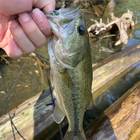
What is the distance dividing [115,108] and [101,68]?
130 cm

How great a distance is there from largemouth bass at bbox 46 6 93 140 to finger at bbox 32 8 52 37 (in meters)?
0.06

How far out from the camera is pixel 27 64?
478 centimetres

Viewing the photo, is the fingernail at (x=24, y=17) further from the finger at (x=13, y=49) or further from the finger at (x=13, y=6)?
the finger at (x=13, y=49)

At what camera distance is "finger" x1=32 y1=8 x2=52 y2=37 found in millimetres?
1021

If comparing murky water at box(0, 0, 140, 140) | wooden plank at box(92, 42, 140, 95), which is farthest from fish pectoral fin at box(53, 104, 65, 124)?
wooden plank at box(92, 42, 140, 95)

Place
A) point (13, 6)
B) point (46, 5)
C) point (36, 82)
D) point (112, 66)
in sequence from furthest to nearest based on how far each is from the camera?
point (36, 82) < point (112, 66) < point (46, 5) < point (13, 6)

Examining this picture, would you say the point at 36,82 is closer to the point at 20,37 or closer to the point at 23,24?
the point at 20,37

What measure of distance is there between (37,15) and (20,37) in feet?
0.92

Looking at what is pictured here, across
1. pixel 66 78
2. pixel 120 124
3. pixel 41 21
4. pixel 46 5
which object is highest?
pixel 46 5

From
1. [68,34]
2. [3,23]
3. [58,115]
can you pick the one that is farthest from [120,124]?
[3,23]

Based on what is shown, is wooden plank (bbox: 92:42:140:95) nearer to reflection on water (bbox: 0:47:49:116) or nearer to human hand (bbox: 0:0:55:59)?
reflection on water (bbox: 0:47:49:116)

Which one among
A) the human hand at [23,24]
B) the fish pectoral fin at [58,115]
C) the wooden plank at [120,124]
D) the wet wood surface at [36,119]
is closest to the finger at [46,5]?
the human hand at [23,24]

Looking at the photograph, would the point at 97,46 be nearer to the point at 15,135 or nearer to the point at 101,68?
the point at 101,68

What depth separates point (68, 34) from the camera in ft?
3.94
